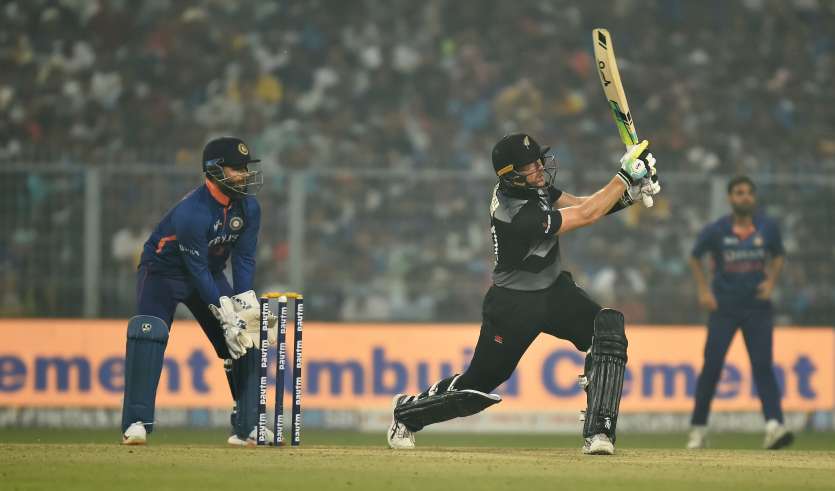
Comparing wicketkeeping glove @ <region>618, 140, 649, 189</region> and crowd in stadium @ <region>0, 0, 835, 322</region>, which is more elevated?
crowd in stadium @ <region>0, 0, 835, 322</region>

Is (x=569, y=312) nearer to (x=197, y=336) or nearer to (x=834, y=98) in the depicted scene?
(x=197, y=336)

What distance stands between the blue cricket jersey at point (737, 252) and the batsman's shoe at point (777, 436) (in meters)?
1.01

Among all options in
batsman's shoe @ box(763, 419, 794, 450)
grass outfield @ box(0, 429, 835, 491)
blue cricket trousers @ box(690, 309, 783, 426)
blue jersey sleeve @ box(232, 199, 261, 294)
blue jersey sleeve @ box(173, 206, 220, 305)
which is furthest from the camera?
blue cricket trousers @ box(690, 309, 783, 426)

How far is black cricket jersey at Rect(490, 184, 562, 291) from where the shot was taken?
24.9ft

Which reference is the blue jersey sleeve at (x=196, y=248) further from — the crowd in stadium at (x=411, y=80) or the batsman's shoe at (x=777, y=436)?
the crowd in stadium at (x=411, y=80)

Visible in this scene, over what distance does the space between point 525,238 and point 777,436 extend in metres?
3.96

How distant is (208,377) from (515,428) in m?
2.84

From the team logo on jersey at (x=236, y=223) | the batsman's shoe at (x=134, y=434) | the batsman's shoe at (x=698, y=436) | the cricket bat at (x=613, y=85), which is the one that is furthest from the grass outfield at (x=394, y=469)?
the batsman's shoe at (x=698, y=436)

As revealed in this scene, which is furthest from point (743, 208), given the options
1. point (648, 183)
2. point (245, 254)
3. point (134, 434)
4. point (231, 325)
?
point (134, 434)

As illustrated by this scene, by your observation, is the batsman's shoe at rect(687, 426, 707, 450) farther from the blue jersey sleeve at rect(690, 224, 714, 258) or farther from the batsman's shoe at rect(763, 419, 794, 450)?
the blue jersey sleeve at rect(690, 224, 714, 258)

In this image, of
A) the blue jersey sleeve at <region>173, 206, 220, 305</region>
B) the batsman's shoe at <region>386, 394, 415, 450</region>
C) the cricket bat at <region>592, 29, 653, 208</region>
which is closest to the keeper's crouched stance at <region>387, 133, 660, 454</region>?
the batsman's shoe at <region>386, 394, 415, 450</region>

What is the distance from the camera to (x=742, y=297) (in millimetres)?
10953

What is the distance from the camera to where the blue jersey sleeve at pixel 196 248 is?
7938mm

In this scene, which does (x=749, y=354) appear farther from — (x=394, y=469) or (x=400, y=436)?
(x=394, y=469)
